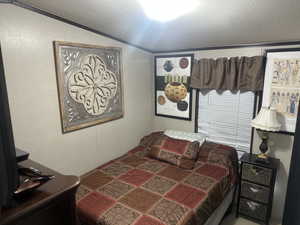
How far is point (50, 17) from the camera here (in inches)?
76.0

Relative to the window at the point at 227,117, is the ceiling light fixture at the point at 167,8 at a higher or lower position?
higher

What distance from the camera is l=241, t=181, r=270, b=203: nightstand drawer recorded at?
2250mm

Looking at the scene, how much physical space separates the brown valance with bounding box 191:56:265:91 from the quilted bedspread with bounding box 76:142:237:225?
0.80 metres

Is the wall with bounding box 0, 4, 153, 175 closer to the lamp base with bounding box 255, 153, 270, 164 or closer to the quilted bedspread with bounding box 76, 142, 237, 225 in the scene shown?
the quilted bedspread with bounding box 76, 142, 237, 225

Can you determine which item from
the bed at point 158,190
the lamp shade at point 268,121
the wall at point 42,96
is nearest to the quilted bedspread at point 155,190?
A: the bed at point 158,190

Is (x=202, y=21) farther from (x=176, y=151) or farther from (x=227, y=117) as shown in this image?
(x=176, y=151)

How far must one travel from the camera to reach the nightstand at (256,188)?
7.26ft

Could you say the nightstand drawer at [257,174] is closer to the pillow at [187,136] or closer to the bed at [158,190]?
the bed at [158,190]

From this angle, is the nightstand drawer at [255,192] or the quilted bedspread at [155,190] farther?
the nightstand drawer at [255,192]

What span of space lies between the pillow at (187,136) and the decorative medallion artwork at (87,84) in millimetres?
837

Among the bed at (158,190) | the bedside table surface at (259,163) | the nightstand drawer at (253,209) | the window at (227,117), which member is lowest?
the nightstand drawer at (253,209)

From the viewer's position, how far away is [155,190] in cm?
199

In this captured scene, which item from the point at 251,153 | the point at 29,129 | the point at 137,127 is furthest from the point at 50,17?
the point at 251,153

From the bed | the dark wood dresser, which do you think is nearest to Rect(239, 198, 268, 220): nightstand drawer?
the bed
